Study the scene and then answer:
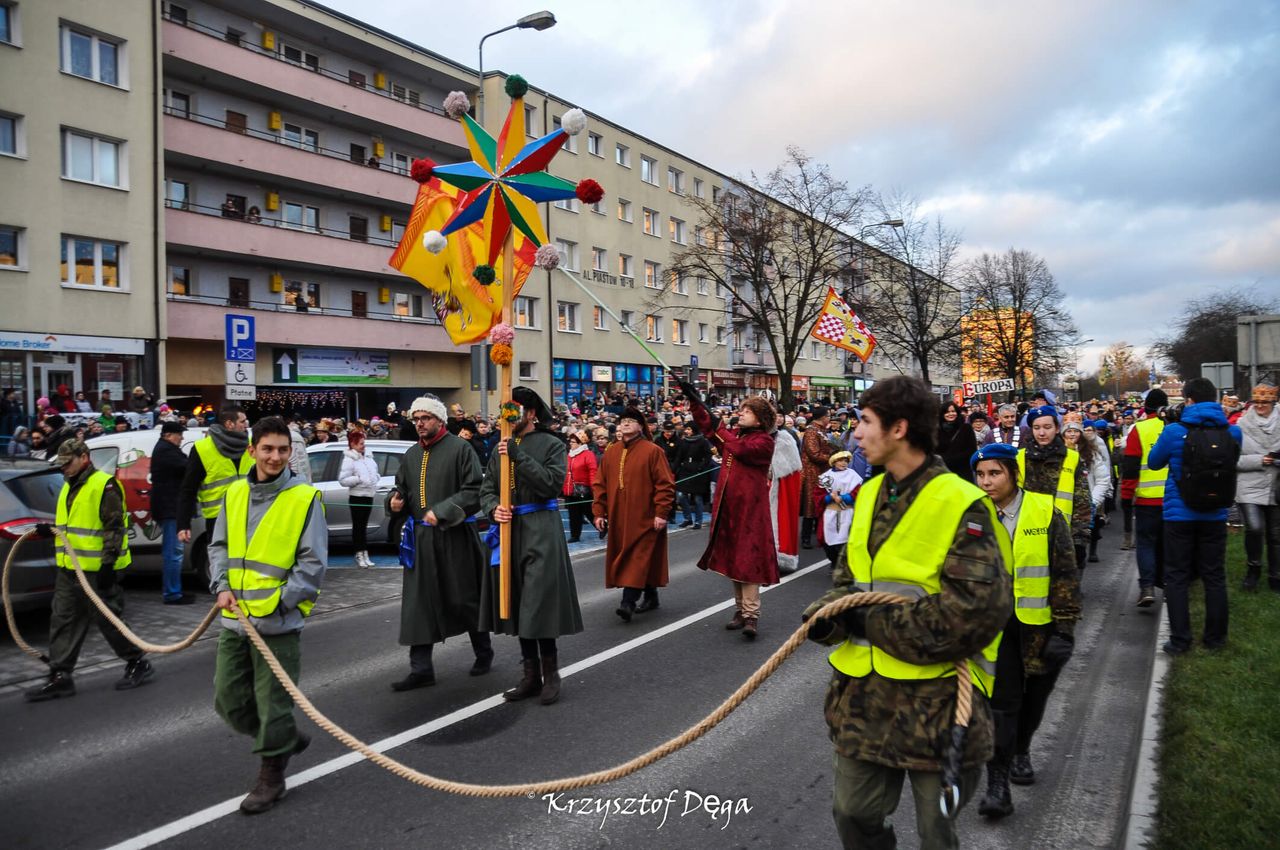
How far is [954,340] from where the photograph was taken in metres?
43.7

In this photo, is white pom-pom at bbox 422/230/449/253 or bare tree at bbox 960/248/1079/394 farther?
bare tree at bbox 960/248/1079/394

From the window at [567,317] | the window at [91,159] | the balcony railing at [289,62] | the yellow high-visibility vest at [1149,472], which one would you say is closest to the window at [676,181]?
the window at [567,317]

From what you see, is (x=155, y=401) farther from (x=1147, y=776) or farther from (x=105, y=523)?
(x=1147, y=776)

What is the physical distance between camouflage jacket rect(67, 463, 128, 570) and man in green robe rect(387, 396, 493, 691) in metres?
1.99

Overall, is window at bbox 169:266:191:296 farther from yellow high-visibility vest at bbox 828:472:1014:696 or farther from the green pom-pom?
yellow high-visibility vest at bbox 828:472:1014:696

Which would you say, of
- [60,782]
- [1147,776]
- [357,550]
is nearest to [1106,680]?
[1147,776]

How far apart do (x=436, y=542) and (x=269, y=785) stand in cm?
222

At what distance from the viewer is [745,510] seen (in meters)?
7.96

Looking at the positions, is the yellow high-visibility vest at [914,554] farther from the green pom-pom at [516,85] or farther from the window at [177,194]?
the window at [177,194]

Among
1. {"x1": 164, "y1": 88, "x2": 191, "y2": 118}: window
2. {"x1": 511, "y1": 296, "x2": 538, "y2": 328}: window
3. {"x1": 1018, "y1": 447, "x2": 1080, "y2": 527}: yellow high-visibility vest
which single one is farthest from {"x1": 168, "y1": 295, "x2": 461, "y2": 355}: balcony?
{"x1": 1018, "y1": 447, "x2": 1080, "y2": 527}: yellow high-visibility vest

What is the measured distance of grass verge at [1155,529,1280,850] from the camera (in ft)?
12.0

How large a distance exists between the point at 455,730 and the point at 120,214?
2396cm

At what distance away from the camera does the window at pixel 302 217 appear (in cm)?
3025

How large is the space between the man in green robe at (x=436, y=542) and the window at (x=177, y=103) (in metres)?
25.0
